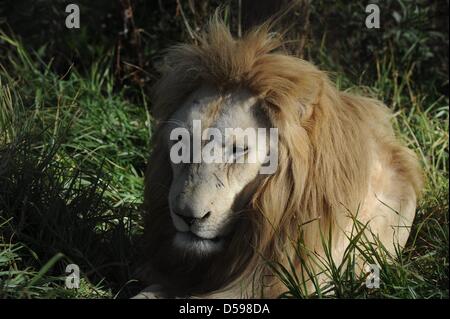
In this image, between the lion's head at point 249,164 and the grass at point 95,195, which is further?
the grass at point 95,195

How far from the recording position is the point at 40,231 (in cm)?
394

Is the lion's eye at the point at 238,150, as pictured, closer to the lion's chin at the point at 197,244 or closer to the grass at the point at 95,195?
the lion's chin at the point at 197,244

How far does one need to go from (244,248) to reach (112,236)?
881mm

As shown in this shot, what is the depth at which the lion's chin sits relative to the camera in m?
3.48

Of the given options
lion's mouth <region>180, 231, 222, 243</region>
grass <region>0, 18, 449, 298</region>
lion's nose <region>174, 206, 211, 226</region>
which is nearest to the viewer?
lion's nose <region>174, 206, 211, 226</region>

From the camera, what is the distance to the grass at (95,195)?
11.8 feet

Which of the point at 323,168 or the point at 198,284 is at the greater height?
the point at 323,168

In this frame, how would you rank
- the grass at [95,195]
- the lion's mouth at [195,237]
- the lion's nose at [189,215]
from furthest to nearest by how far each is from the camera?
the grass at [95,195], the lion's mouth at [195,237], the lion's nose at [189,215]

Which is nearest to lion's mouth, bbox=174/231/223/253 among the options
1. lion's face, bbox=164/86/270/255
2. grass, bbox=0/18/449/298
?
lion's face, bbox=164/86/270/255

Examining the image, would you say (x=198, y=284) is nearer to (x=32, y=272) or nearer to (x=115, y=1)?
(x=32, y=272)

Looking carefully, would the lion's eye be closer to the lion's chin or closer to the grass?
the lion's chin

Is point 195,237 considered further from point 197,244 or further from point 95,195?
point 95,195

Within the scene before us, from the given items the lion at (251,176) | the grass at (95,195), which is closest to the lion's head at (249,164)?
the lion at (251,176)
